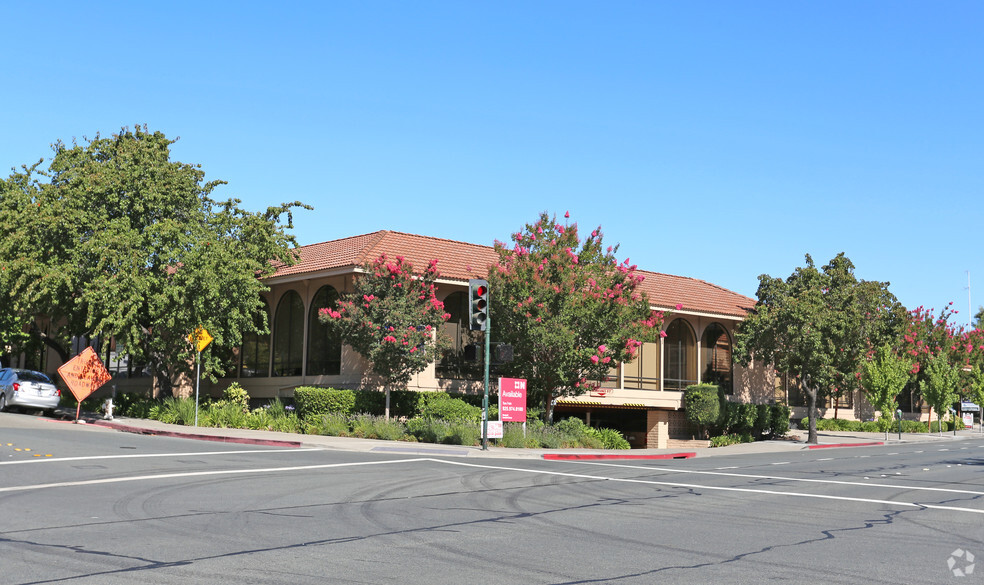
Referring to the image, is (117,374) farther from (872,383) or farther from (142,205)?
(872,383)

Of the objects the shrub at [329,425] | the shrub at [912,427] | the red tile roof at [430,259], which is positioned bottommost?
the shrub at [912,427]

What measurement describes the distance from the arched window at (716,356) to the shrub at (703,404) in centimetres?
424

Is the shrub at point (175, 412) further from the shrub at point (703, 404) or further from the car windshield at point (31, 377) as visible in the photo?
the shrub at point (703, 404)

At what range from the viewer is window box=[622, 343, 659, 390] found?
39.6m

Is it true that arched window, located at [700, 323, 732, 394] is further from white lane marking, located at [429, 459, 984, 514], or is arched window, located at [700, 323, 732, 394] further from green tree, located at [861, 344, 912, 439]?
white lane marking, located at [429, 459, 984, 514]

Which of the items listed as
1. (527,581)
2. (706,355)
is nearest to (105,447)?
(527,581)

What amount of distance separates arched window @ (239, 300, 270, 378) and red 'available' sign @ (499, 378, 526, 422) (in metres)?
12.8

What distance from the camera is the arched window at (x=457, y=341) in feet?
109

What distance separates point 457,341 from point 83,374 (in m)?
13.0

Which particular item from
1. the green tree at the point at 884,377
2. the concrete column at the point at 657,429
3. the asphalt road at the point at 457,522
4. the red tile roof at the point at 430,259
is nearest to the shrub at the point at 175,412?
the red tile roof at the point at 430,259

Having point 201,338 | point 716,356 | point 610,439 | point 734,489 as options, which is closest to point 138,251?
point 201,338

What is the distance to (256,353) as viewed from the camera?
3694cm

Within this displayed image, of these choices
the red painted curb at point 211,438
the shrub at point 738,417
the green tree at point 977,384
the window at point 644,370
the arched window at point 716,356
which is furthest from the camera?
the green tree at point 977,384

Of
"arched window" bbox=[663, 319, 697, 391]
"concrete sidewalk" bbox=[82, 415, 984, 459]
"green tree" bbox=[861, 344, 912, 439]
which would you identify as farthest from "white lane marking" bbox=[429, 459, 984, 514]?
"green tree" bbox=[861, 344, 912, 439]
